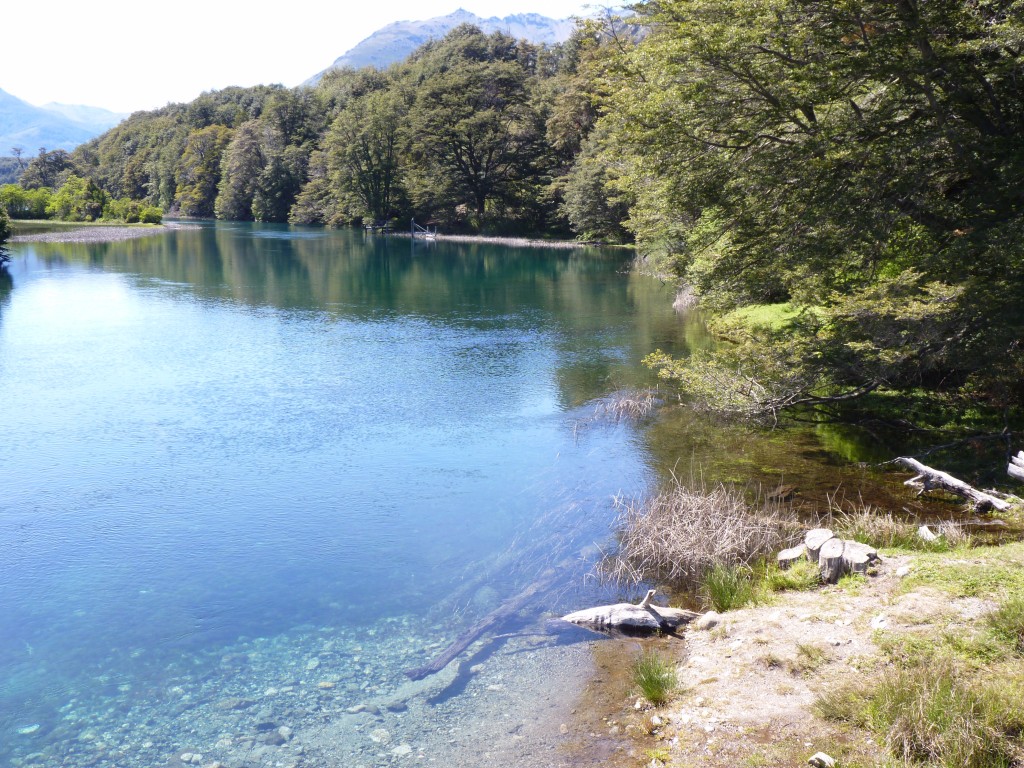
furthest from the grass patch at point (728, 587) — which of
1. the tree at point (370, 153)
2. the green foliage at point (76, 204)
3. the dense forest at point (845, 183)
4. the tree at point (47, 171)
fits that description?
the tree at point (47, 171)

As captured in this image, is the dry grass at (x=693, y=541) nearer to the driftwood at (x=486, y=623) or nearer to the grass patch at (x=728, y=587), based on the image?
the grass patch at (x=728, y=587)

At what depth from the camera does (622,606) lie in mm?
9125

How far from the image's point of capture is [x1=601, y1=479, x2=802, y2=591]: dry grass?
401 inches

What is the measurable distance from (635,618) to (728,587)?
128 cm

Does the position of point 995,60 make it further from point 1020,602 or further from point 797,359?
point 1020,602

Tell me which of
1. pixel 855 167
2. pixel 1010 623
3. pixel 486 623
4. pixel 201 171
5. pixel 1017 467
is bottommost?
pixel 486 623

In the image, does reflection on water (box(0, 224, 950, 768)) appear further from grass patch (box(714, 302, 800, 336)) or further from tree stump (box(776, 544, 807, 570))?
tree stump (box(776, 544, 807, 570))

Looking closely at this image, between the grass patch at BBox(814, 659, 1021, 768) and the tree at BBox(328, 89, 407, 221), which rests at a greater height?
the tree at BBox(328, 89, 407, 221)

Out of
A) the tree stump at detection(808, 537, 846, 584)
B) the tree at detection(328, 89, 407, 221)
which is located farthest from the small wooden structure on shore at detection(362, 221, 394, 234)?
the tree stump at detection(808, 537, 846, 584)

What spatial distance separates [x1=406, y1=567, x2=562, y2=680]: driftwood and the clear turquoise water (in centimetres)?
21

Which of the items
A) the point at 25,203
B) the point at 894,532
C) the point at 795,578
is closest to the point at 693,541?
the point at 795,578

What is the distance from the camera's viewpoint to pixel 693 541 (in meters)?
10.4

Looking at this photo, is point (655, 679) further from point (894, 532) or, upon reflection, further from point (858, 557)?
point (894, 532)

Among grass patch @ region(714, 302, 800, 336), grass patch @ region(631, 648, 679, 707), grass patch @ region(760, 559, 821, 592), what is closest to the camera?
grass patch @ region(631, 648, 679, 707)
